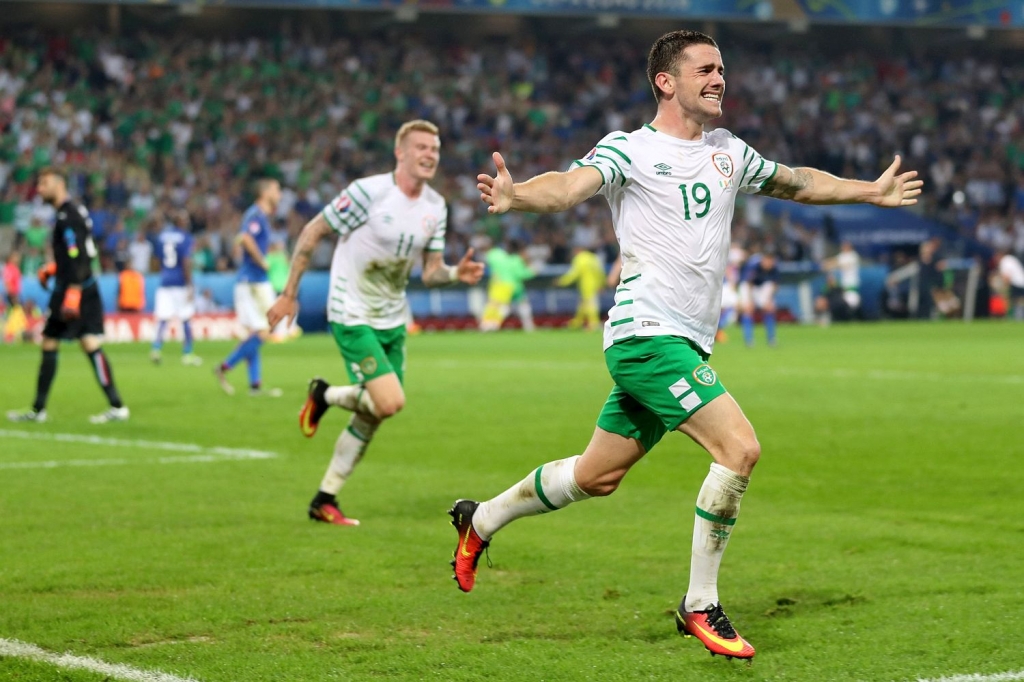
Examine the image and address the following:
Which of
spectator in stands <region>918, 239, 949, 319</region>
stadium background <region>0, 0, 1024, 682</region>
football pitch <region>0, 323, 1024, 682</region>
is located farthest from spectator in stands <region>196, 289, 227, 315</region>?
spectator in stands <region>918, 239, 949, 319</region>

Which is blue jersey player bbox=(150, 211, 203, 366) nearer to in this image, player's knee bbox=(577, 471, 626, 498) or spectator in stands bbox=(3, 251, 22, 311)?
spectator in stands bbox=(3, 251, 22, 311)

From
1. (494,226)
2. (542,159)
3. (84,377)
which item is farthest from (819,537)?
(542,159)

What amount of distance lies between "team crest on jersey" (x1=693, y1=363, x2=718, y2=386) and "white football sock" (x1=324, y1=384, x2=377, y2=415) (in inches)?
145

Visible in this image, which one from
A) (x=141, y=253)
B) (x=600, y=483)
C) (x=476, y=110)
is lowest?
(x=141, y=253)

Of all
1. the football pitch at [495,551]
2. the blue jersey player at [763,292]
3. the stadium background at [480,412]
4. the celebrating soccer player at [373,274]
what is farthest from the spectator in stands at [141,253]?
the celebrating soccer player at [373,274]

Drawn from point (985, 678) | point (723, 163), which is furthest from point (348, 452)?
point (985, 678)

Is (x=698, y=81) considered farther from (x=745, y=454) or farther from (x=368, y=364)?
(x=368, y=364)

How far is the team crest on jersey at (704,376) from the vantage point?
18.3 feet

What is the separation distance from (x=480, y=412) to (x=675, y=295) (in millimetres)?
9840

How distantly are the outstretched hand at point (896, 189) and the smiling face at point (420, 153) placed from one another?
11.0 feet

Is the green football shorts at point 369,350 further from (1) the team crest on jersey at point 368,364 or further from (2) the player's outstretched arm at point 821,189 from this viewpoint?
(2) the player's outstretched arm at point 821,189

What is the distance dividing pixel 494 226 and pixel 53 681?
3703cm

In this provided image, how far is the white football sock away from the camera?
898cm

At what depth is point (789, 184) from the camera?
633 cm
